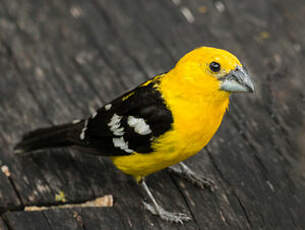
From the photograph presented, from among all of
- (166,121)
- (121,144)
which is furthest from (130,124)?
(166,121)

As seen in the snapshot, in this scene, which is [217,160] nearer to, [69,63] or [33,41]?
[69,63]

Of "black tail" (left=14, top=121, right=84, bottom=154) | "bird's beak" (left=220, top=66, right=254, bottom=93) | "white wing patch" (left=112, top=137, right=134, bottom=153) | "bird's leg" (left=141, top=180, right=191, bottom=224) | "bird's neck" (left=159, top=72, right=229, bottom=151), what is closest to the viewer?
"bird's beak" (left=220, top=66, right=254, bottom=93)

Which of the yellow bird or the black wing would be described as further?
the black wing

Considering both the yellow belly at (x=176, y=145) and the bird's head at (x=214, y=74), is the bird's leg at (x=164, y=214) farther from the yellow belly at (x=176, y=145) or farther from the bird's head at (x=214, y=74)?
the bird's head at (x=214, y=74)

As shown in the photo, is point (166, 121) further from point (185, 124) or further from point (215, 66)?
point (215, 66)

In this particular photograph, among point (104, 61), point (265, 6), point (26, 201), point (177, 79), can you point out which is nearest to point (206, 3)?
point (265, 6)

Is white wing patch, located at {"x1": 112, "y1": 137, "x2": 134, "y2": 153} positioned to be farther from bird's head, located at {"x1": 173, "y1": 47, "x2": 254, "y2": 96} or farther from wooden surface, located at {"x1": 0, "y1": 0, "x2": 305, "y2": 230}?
bird's head, located at {"x1": 173, "y1": 47, "x2": 254, "y2": 96}

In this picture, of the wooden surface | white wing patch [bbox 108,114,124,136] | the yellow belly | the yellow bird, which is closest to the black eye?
the yellow bird
